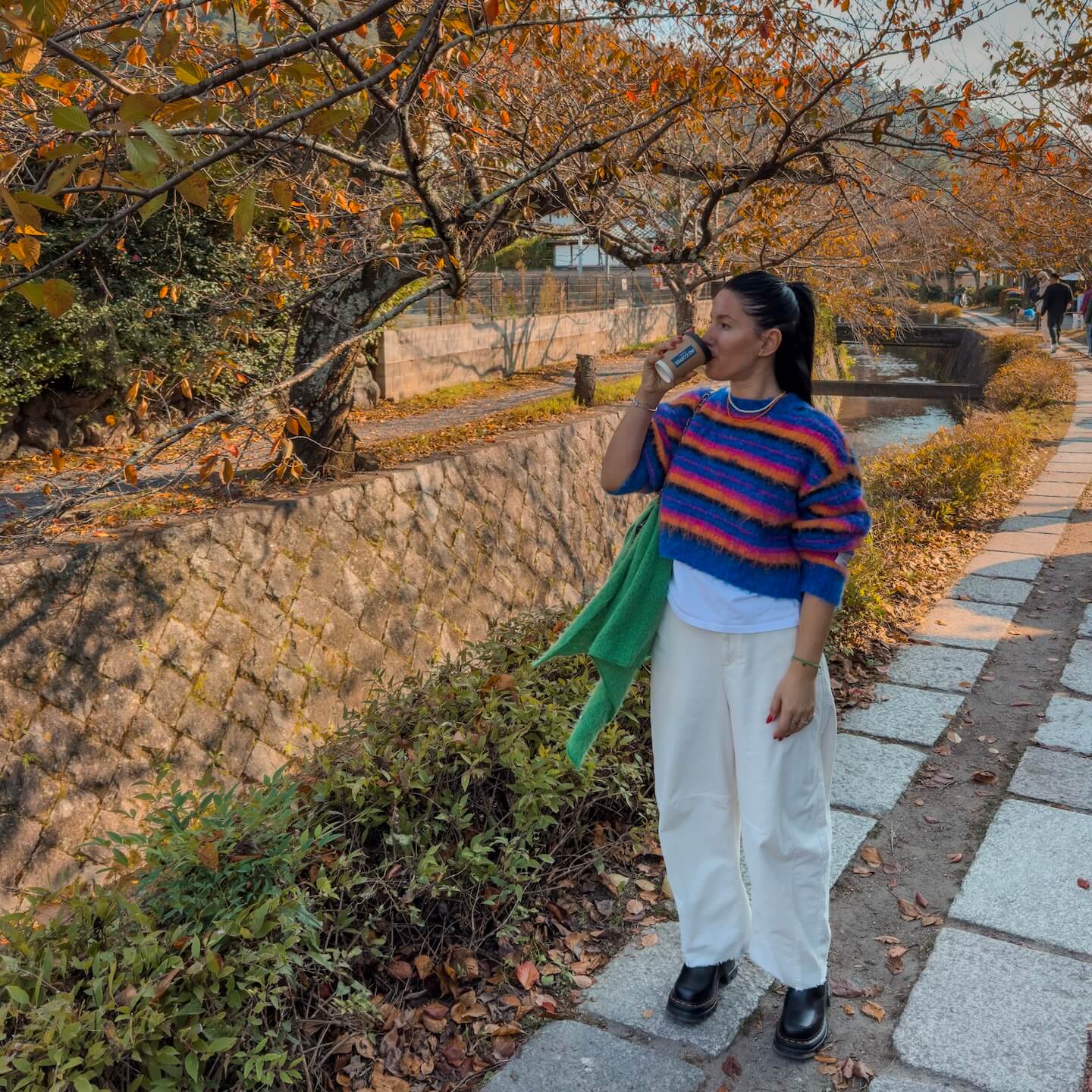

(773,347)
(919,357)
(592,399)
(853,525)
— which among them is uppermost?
(773,347)

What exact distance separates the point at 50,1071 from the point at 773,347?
7.52 ft

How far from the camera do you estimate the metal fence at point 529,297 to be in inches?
581

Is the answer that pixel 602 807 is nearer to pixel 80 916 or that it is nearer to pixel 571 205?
pixel 80 916

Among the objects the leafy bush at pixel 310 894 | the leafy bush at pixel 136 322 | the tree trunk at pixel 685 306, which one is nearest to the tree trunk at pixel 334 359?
the leafy bush at pixel 136 322

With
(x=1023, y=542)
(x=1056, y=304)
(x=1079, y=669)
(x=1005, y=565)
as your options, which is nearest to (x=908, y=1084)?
(x=1079, y=669)

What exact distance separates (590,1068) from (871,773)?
194 cm

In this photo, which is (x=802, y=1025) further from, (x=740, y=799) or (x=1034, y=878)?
(x=1034, y=878)

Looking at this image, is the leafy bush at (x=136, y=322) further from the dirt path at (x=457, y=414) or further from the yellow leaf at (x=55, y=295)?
the yellow leaf at (x=55, y=295)

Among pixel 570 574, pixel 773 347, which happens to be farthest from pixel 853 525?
pixel 570 574

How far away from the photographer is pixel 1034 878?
10.3 ft

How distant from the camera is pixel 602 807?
351 centimetres

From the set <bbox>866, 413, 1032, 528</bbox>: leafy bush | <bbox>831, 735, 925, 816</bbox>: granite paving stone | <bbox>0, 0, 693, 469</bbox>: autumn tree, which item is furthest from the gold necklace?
<bbox>866, 413, 1032, 528</bbox>: leafy bush

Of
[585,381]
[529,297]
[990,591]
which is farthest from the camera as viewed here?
[529,297]

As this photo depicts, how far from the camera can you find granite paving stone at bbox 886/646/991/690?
481 centimetres
